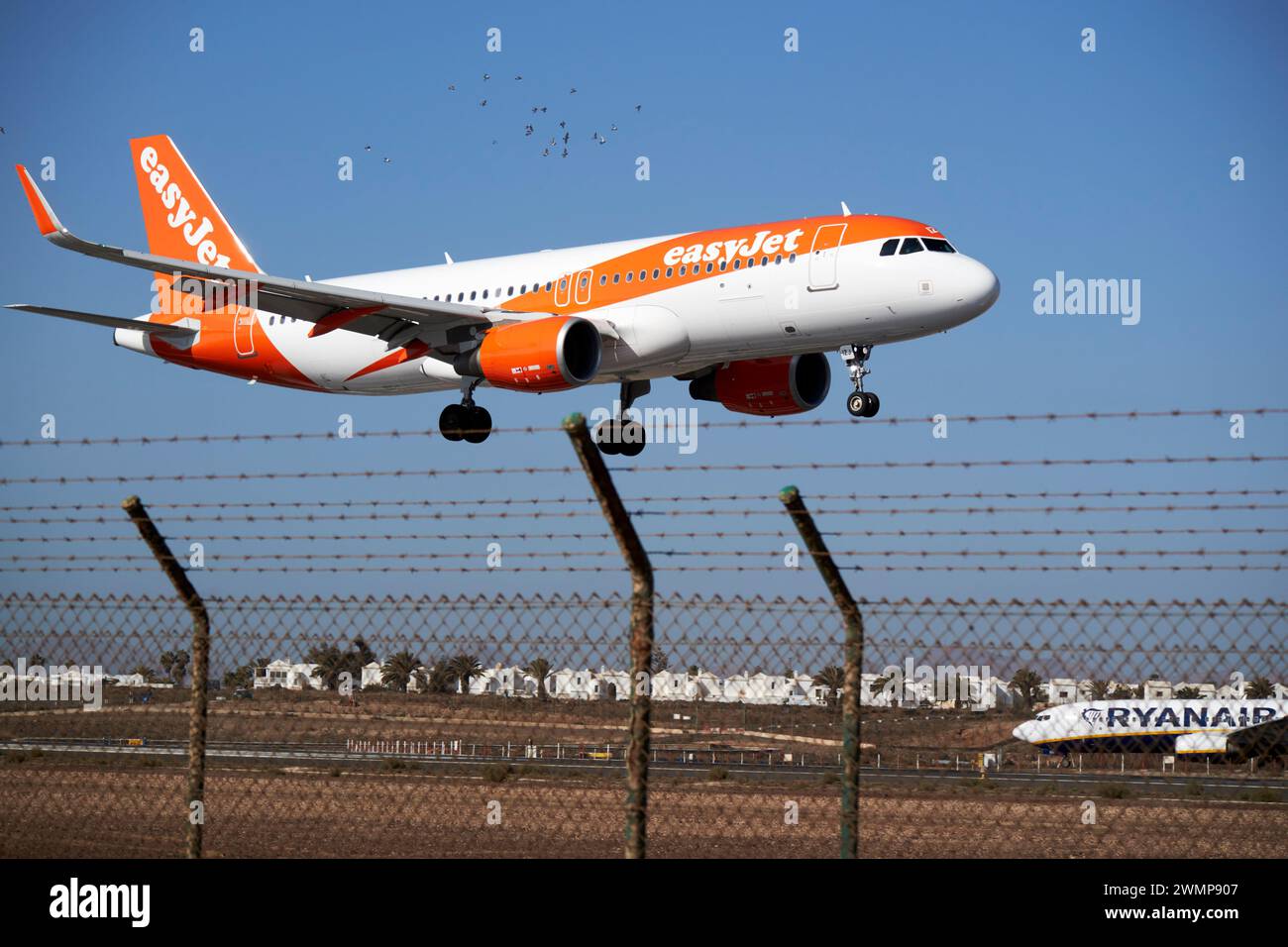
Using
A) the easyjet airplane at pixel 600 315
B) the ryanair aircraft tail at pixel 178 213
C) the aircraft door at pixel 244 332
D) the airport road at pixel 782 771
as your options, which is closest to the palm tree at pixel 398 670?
the airport road at pixel 782 771

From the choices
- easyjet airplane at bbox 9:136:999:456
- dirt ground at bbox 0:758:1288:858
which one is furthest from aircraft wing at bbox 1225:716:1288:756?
easyjet airplane at bbox 9:136:999:456

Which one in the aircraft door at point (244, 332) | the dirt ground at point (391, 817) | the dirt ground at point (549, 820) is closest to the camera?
the dirt ground at point (391, 817)

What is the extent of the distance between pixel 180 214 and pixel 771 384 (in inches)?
717

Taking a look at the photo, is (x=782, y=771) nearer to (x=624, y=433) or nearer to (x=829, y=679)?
(x=624, y=433)

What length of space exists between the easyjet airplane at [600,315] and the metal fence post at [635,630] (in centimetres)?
2222

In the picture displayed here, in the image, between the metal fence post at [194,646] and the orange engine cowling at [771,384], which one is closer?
the metal fence post at [194,646]

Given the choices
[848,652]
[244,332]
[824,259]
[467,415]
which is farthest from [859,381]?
[848,652]

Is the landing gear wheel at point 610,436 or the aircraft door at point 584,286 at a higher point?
the aircraft door at point 584,286

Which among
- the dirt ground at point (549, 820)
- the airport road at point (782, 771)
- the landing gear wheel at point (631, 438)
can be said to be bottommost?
the airport road at point (782, 771)

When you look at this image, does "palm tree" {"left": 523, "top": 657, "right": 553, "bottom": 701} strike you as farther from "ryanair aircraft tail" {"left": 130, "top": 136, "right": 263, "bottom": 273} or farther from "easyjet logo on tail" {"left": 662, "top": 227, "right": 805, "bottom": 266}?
"ryanair aircraft tail" {"left": 130, "top": 136, "right": 263, "bottom": 273}

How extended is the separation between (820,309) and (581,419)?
891 inches

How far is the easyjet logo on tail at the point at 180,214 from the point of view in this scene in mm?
43188

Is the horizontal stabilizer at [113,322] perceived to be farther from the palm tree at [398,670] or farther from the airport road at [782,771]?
the palm tree at [398,670]

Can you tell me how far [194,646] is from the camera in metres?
9.48
